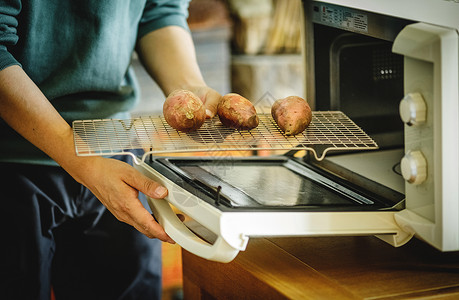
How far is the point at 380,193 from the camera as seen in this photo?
92 centimetres

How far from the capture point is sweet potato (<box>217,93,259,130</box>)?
38.0 inches

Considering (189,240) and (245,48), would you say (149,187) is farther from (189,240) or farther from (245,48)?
(245,48)

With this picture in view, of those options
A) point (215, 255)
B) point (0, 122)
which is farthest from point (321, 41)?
point (0, 122)

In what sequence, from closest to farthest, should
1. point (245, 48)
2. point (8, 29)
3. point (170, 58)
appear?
point (8, 29), point (170, 58), point (245, 48)

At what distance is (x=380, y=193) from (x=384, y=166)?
0.45 ft

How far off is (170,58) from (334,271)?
65 cm

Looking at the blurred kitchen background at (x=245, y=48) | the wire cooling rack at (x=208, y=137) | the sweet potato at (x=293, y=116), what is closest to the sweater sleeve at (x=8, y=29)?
the wire cooling rack at (x=208, y=137)

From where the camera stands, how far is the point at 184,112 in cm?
93

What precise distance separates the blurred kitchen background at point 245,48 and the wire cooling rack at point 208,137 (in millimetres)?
1750

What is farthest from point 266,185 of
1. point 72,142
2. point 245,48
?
point 245,48

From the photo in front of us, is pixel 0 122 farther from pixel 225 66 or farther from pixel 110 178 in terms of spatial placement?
pixel 225 66

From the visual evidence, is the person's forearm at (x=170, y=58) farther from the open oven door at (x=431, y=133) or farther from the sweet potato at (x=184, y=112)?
the open oven door at (x=431, y=133)

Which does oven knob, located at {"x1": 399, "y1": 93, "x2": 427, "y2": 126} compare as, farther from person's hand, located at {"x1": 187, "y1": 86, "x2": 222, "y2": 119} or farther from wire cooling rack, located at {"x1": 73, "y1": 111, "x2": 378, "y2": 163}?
person's hand, located at {"x1": 187, "y1": 86, "x2": 222, "y2": 119}

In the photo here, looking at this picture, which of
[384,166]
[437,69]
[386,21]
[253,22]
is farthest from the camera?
[253,22]
